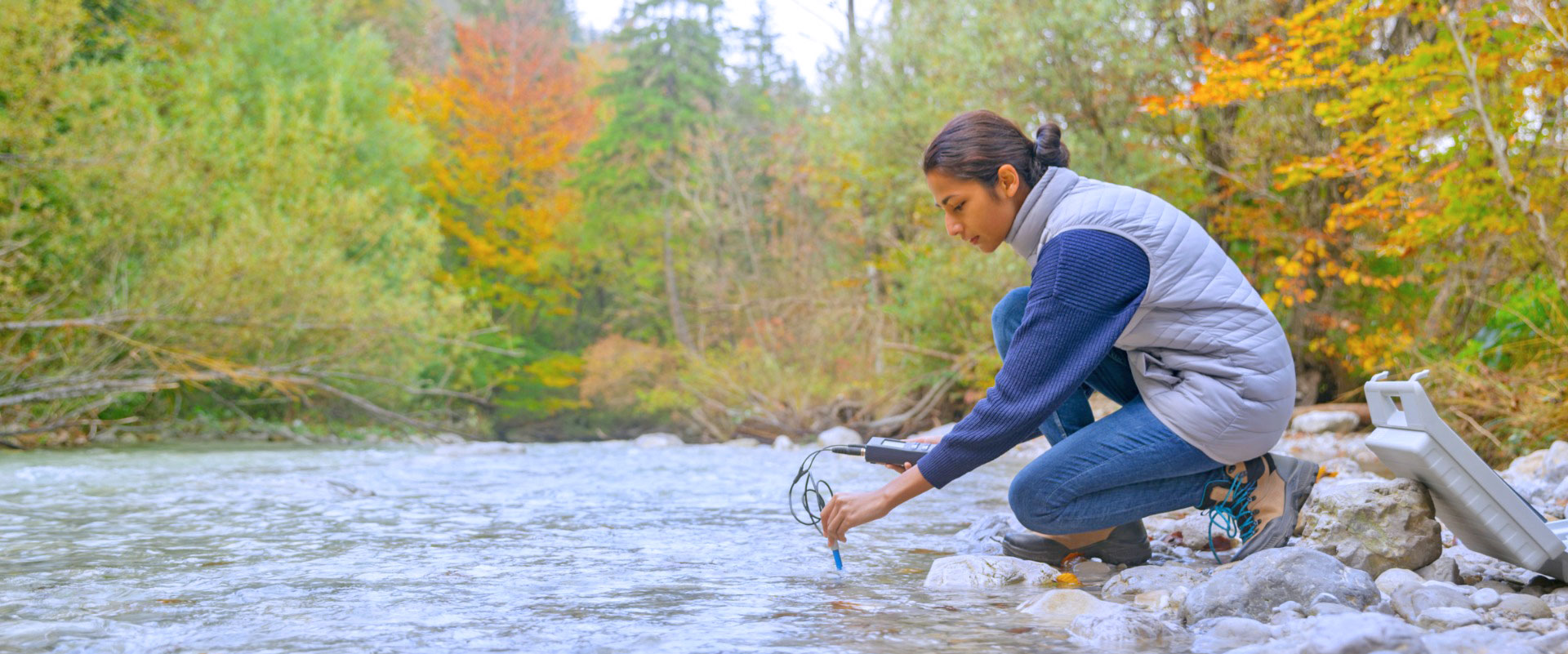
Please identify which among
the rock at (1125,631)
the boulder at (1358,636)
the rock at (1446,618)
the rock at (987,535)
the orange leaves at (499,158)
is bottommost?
the rock at (987,535)

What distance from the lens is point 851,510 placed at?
83.4 inches

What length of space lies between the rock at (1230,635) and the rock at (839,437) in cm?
665

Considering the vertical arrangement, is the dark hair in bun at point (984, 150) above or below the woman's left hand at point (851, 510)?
above

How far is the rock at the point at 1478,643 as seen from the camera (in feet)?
5.08

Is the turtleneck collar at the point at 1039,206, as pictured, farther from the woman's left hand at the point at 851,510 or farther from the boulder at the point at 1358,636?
the boulder at the point at 1358,636

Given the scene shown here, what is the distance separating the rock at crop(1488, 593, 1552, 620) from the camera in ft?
6.13

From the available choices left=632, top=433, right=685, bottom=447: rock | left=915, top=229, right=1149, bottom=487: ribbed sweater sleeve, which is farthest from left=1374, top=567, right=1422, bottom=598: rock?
left=632, top=433, right=685, bottom=447: rock

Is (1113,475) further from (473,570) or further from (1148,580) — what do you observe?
(473,570)

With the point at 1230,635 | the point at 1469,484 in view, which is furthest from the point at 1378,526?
the point at 1230,635

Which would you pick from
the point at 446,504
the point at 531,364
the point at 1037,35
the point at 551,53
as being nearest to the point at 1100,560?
the point at 446,504

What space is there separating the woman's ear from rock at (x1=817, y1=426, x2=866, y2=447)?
6301 mm

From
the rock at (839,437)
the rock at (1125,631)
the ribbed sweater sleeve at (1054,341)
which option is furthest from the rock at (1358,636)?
the rock at (839,437)

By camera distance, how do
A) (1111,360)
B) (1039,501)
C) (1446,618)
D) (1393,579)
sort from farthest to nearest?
(1111,360) → (1039,501) → (1393,579) → (1446,618)

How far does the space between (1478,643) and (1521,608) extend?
397 millimetres
